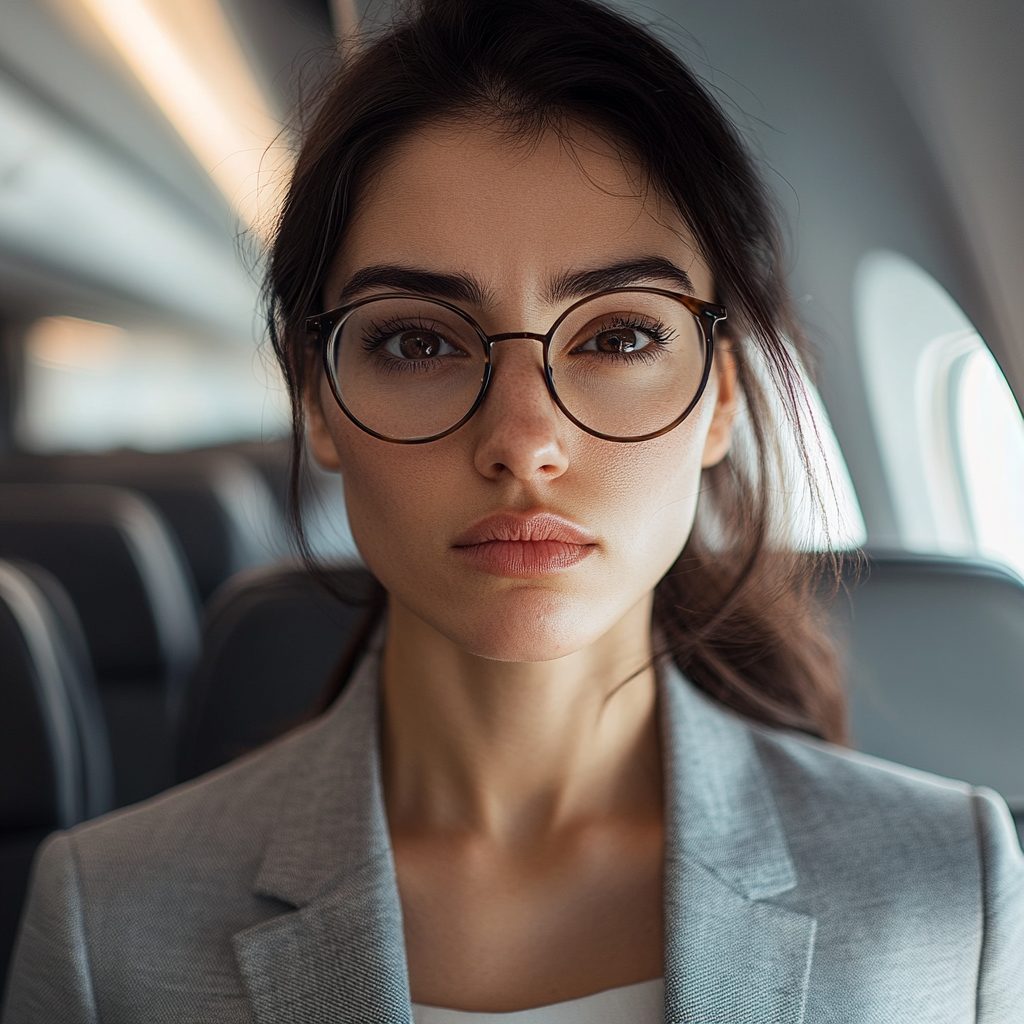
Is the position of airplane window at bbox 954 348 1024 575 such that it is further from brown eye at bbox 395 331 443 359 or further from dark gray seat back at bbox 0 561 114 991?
dark gray seat back at bbox 0 561 114 991

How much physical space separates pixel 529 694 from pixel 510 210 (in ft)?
1.27

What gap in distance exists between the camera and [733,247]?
32.3 inches

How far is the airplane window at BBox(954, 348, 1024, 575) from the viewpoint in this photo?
99cm

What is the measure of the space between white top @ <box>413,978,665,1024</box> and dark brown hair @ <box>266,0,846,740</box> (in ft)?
1.05

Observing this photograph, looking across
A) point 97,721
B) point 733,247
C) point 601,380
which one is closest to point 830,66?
point 733,247

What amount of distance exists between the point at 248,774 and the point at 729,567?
0.52 m

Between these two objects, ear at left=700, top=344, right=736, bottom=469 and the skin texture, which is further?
ear at left=700, top=344, right=736, bottom=469

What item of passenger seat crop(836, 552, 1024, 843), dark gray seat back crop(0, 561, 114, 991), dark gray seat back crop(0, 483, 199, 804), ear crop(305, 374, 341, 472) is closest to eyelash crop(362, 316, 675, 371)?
ear crop(305, 374, 341, 472)

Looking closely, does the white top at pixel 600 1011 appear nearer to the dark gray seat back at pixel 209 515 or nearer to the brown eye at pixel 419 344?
the brown eye at pixel 419 344

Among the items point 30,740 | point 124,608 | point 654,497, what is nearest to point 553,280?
point 654,497

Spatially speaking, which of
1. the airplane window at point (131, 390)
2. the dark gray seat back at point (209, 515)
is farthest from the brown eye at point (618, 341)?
the airplane window at point (131, 390)

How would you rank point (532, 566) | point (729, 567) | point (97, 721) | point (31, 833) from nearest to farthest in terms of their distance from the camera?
point (532, 566), point (729, 567), point (31, 833), point (97, 721)

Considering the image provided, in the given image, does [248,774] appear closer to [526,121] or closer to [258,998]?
[258,998]

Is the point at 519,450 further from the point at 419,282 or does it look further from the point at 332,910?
the point at 332,910
